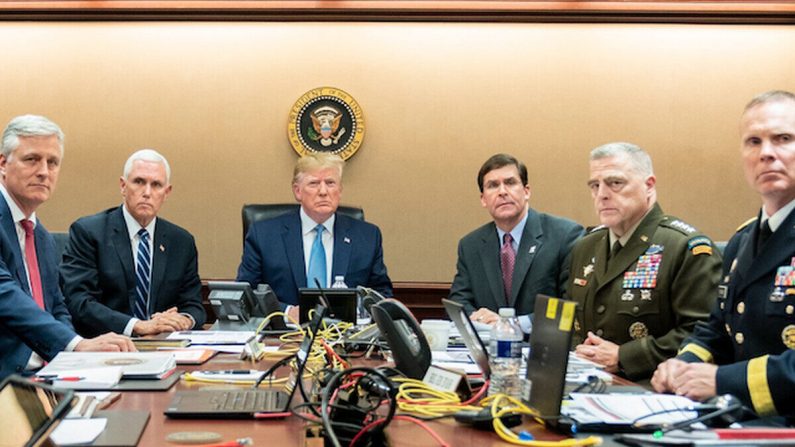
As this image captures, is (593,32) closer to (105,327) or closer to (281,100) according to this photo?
(281,100)

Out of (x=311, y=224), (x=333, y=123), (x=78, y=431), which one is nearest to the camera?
A: (x=78, y=431)

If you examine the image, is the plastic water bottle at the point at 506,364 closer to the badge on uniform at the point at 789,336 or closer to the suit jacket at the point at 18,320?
the badge on uniform at the point at 789,336

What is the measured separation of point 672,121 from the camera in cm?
514

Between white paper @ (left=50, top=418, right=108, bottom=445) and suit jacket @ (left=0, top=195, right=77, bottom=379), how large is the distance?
3.49 ft

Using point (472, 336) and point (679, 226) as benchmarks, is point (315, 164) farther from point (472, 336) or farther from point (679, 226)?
point (472, 336)

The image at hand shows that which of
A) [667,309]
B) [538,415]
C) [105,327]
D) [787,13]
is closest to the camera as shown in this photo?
[538,415]

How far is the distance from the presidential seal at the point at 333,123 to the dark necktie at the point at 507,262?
1535mm

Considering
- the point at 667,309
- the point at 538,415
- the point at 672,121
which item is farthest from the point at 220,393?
the point at 672,121

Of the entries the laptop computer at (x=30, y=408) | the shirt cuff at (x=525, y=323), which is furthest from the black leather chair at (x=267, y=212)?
the laptop computer at (x=30, y=408)

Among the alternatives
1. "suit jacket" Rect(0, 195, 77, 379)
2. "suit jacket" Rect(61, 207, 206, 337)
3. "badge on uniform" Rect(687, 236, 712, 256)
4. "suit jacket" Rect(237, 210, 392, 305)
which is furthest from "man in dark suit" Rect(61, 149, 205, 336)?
"badge on uniform" Rect(687, 236, 712, 256)

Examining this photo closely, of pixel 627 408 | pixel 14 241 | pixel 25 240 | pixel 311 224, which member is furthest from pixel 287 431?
pixel 311 224

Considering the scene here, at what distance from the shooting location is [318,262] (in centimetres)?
421

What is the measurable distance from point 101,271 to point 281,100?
185 cm

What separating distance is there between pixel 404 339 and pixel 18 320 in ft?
4.57
